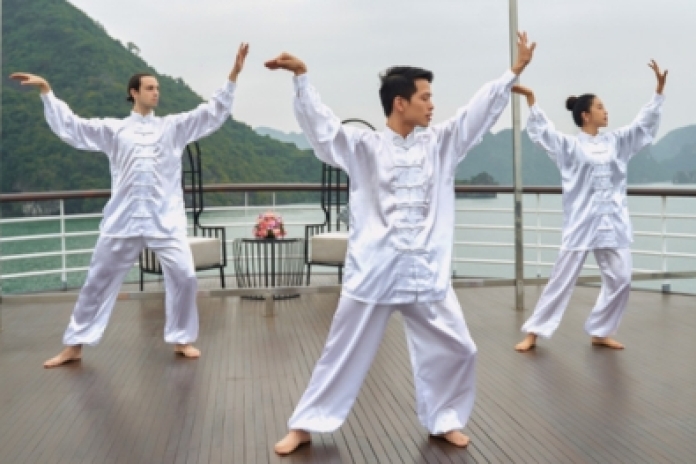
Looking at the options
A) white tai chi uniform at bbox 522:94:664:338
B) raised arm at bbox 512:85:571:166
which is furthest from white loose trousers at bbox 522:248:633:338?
raised arm at bbox 512:85:571:166

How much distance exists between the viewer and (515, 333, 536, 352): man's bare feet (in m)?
4.19

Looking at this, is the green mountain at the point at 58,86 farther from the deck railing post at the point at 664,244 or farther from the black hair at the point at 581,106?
the black hair at the point at 581,106

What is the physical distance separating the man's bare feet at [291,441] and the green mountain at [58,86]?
445 inches

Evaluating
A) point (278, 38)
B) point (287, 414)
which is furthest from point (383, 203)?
point (278, 38)

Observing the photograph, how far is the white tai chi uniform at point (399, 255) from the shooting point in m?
2.57

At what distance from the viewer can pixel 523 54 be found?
2.72 m

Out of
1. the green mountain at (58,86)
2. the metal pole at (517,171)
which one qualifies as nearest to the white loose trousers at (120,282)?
the metal pole at (517,171)

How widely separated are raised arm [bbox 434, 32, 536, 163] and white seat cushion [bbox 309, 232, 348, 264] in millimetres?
3706

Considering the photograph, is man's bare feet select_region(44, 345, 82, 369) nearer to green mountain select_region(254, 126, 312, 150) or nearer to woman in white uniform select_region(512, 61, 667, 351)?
woman in white uniform select_region(512, 61, 667, 351)

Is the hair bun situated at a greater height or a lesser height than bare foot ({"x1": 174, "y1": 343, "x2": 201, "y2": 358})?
greater

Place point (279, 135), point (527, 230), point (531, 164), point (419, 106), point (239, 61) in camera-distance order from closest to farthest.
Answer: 1. point (419, 106)
2. point (239, 61)
3. point (531, 164)
4. point (527, 230)
5. point (279, 135)

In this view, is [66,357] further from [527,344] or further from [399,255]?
[527,344]

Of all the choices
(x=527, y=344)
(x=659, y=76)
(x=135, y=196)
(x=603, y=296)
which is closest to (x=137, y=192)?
(x=135, y=196)

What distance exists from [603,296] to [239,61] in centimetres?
220
